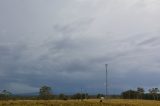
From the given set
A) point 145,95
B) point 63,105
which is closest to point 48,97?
point 145,95

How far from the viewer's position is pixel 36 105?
70000 mm

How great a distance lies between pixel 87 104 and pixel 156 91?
7677 centimetres

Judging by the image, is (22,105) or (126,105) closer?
(22,105)

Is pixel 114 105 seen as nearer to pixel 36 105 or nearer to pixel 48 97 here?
pixel 36 105

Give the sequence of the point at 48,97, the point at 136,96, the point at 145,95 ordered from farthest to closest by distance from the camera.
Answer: the point at 145,95 → the point at 136,96 → the point at 48,97

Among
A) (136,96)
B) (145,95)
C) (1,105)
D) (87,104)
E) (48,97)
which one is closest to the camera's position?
(1,105)

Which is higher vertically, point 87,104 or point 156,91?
point 156,91

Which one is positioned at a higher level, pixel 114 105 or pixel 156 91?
pixel 156 91

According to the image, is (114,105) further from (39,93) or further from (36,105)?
(39,93)

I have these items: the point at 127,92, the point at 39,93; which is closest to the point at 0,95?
the point at 39,93

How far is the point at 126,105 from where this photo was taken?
7881 cm

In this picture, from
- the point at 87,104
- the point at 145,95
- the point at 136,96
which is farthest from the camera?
the point at 145,95

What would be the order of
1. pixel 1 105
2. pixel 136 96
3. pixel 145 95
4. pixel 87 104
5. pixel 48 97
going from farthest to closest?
1. pixel 145 95
2. pixel 136 96
3. pixel 48 97
4. pixel 87 104
5. pixel 1 105

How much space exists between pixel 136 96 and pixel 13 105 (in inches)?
3316
